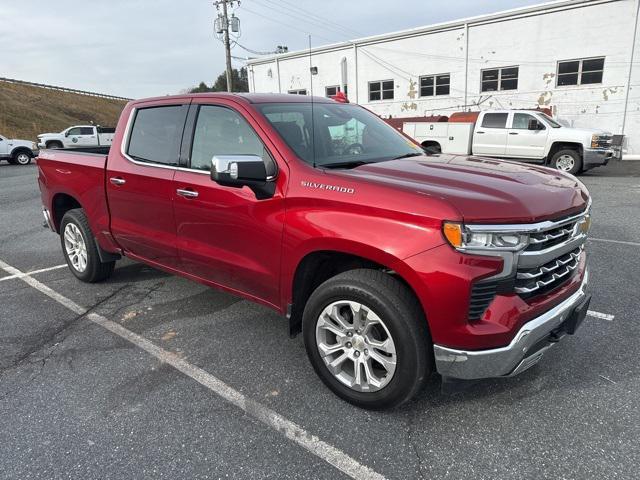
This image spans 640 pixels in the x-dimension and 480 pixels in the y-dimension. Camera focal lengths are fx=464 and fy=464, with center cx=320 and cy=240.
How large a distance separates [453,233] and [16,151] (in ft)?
85.7

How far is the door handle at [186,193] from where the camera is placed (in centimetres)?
337

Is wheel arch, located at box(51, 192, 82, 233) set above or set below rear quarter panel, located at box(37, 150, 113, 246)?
below

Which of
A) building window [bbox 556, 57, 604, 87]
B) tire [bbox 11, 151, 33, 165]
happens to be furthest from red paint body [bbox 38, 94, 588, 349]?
tire [bbox 11, 151, 33, 165]

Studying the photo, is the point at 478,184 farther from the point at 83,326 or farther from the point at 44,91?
the point at 44,91

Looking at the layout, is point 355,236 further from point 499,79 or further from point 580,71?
point 499,79

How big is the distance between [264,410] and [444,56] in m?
21.2

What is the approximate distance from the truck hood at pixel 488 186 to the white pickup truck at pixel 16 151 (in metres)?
25.0

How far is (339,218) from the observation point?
2.59 metres

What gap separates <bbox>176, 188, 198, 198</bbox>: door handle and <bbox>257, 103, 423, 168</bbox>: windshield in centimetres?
77

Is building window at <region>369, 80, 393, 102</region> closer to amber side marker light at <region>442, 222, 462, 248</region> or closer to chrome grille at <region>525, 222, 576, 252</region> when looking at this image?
chrome grille at <region>525, 222, 576, 252</region>

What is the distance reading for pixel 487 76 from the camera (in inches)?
793

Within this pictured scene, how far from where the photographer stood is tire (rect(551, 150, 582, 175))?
43.2 ft

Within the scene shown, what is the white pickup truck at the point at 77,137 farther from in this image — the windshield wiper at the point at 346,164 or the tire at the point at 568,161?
the windshield wiper at the point at 346,164

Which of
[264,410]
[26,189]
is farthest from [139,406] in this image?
[26,189]
